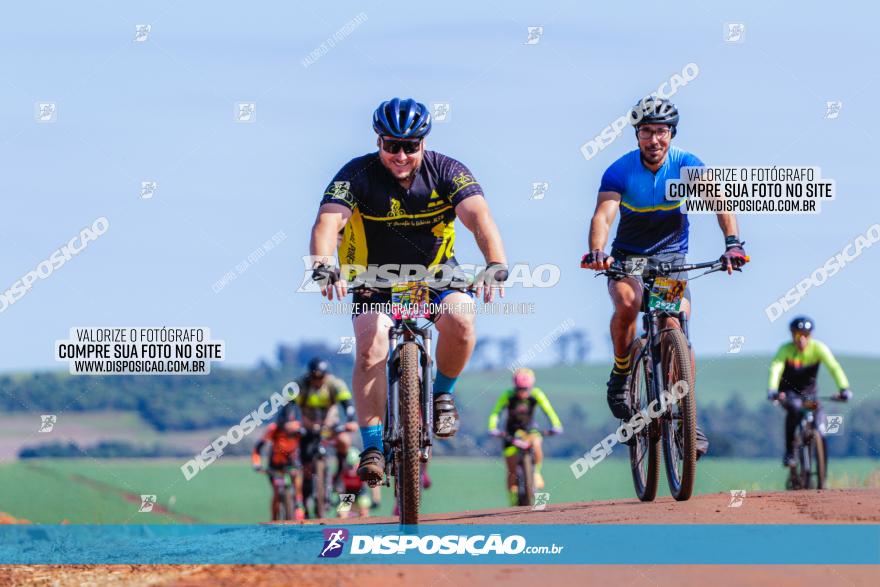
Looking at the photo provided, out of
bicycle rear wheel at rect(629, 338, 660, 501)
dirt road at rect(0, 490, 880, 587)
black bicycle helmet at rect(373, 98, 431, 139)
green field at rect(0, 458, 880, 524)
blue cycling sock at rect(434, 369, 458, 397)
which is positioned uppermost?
black bicycle helmet at rect(373, 98, 431, 139)

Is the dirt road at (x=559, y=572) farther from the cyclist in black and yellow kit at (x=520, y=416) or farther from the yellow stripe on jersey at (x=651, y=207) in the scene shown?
the cyclist in black and yellow kit at (x=520, y=416)

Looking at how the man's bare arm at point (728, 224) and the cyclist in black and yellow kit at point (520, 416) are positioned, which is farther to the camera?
the cyclist in black and yellow kit at point (520, 416)

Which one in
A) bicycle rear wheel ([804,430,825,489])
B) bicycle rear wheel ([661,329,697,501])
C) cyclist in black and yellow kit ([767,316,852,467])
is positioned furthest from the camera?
bicycle rear wheel ([804,430,825,489])

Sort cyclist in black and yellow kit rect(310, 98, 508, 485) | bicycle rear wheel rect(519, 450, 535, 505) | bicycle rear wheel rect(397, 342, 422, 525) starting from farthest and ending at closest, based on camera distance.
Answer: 1. bicycle rear wheel rect(519, 450, 535, 505)
2. cyclist in black and yellow kit rect(310, 98, 508, 485)
3. bicycle rear wheel rect(397, 342, 422, 525)

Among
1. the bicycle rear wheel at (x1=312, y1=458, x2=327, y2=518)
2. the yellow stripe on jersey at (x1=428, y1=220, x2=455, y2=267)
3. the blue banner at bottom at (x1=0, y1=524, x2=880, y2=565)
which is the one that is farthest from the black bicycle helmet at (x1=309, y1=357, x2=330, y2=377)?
the yellow stripe on jersey at (x1=428, y1=220, x2=455, y2=267)

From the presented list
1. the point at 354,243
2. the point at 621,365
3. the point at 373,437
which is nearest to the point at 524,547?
the point at 373,437

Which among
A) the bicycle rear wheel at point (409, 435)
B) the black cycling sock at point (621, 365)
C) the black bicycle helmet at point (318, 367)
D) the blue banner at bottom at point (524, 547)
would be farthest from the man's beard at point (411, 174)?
the black bicycle helmet at point (318, 367)

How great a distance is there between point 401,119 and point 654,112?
2548mm

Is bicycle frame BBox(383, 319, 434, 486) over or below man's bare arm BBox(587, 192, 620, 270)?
below

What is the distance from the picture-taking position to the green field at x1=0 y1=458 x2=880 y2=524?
5603 centimetres

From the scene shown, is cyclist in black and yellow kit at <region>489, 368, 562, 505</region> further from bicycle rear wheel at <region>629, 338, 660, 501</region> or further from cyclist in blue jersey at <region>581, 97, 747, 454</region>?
cyclist in blue jersey at <region>581, 97, 747, 454</region>

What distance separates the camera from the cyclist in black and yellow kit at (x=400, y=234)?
13.0m

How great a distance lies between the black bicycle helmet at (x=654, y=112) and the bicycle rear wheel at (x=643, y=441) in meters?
1.85

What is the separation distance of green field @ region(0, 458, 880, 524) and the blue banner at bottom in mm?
34271
